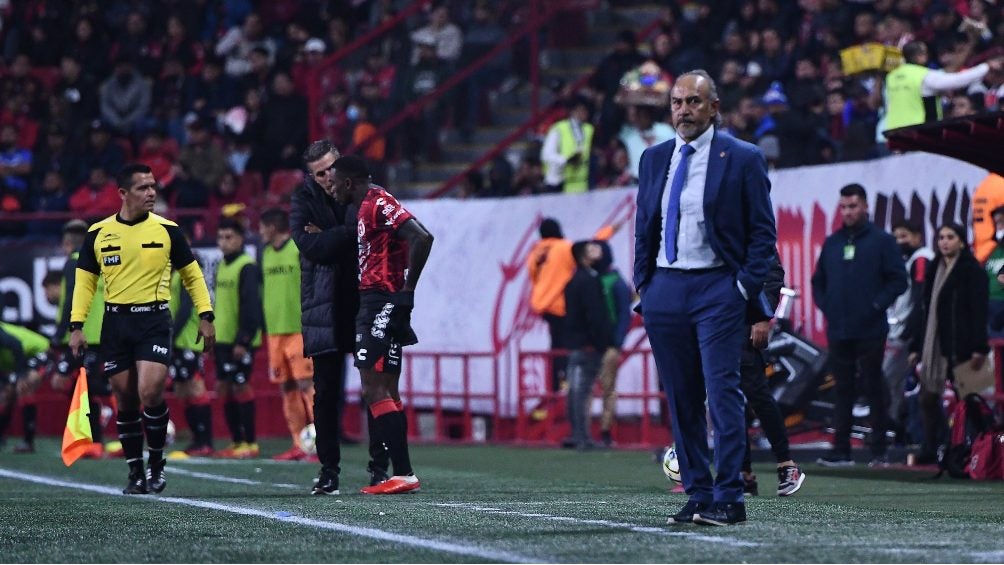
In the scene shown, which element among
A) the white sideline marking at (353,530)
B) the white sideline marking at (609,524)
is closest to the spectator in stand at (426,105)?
the white sideline marking at (353,530)

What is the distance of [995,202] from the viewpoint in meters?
15.2

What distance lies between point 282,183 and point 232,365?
6.89 meters

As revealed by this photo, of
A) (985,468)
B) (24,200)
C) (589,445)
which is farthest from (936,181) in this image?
(24,200)

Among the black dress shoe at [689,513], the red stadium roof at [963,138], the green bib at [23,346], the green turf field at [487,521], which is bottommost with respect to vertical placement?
the green turf field at [487,521]

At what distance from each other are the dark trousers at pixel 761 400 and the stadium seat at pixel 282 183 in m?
Result: 12.3

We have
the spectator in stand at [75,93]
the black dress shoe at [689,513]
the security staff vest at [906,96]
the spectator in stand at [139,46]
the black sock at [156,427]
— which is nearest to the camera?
the black dress shoe at [689,513]

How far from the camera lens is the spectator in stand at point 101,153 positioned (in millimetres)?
26141

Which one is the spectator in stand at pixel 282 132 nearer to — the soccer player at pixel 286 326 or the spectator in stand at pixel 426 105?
the spectator in stand at pixel 426 105

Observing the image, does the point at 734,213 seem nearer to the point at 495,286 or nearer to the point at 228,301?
the point at 228,301

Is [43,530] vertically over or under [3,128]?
under

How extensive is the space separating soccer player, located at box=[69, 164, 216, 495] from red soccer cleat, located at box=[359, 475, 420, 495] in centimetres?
133

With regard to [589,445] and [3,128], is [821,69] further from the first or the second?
[3,128]

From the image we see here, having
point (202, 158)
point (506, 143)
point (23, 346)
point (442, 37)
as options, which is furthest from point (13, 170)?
point (23, 346)

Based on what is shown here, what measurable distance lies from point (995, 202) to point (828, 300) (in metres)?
1.51
